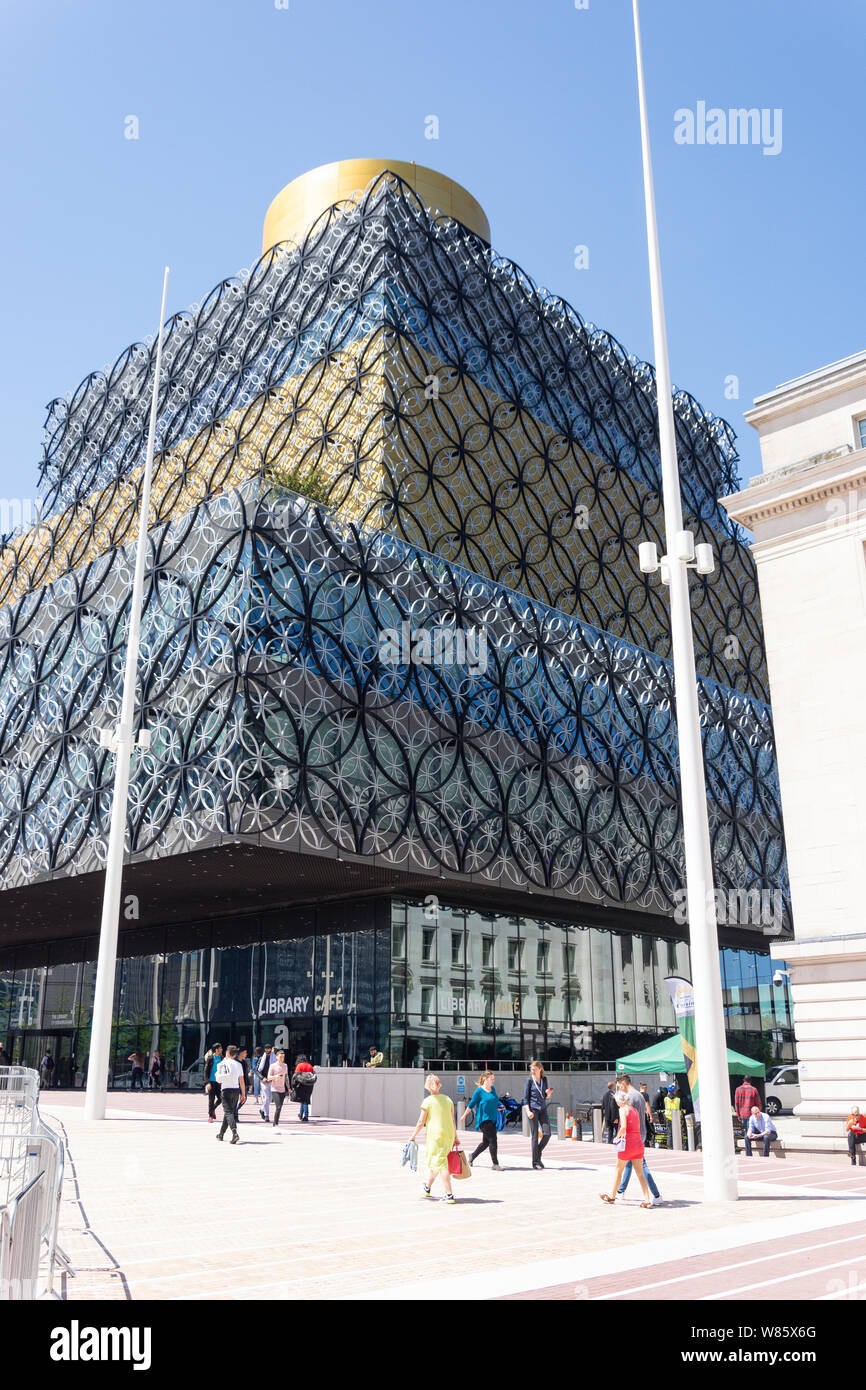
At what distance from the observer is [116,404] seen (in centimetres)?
6341

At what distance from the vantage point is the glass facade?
43531mm

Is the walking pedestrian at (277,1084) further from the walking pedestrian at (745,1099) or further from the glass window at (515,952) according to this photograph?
the glass window at (515,952)

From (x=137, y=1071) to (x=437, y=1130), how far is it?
3638 cm

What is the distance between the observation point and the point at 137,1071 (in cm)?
4838

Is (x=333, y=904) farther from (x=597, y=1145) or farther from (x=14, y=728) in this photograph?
(x=597, y=1145)

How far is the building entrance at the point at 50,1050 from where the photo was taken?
184 ft

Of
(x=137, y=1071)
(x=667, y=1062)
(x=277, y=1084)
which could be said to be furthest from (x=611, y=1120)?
(x=137, y=1071)

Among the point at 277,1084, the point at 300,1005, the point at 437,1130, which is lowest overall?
the point at 437,1130

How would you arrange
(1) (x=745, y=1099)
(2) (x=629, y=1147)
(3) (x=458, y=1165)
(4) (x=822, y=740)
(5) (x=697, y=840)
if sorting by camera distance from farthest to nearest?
1. (1) (x=745, y=1099)
2. (4) (x=822, y=740)
3. (5) (x=697, y=840)
4. (2) (x=629, y=1147)
5. (3) (x=458, y=1165)

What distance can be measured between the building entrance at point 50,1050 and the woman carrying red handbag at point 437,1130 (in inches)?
1768

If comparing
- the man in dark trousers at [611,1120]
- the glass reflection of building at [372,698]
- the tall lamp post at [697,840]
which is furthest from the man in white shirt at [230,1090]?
the glass reflection of building at [372,698]

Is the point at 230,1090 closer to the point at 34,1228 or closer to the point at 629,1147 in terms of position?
the point at 629,1147

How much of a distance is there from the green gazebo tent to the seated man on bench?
4556mm
